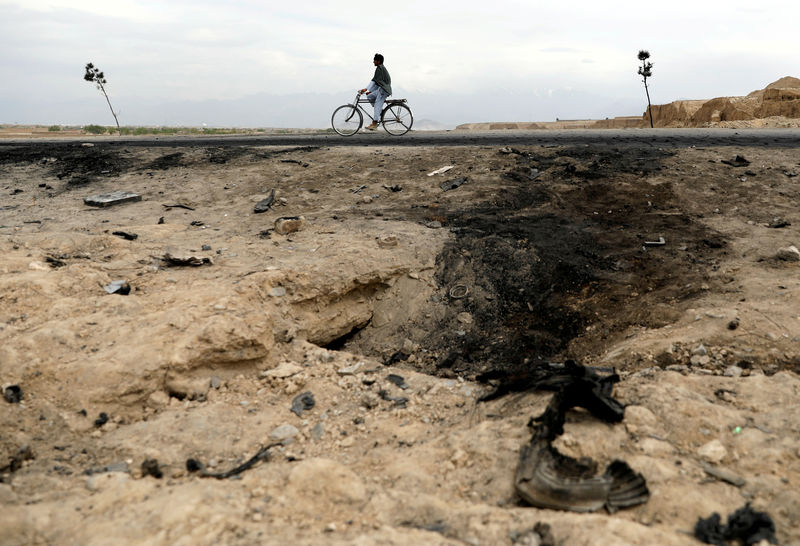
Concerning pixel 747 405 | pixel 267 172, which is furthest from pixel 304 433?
pixel 267 172

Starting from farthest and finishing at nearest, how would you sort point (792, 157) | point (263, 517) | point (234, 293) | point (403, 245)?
point (792, 157) → point (403, 245) → point (234, 293) → point (263, 517)

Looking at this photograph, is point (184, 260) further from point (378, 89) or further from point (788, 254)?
point (378, 89)

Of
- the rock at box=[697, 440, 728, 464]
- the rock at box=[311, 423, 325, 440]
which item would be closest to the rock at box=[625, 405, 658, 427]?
the rock at box=[697, 440, 728, 464]

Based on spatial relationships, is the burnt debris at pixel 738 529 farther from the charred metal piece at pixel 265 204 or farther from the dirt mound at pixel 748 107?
the dirt mound at pixel 748 107

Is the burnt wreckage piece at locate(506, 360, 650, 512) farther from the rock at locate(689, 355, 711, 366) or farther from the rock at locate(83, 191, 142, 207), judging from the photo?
the rock at locate(83, 191, 142, 207)

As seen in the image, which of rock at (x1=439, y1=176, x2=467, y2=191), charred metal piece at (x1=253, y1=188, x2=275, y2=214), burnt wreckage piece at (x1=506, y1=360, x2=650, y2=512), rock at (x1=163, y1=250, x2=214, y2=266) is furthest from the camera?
rock at (x1=439, y1=176, x2=467, y2=191)

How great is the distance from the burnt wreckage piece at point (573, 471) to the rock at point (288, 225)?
148 inches

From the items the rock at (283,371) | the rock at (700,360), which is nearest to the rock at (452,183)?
the rock at (283,371)

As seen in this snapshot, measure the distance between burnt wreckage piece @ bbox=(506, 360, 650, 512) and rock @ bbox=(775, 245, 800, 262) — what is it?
2.99 metres

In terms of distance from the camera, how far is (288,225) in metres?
5.53

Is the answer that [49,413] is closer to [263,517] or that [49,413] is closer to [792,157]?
[263,517]

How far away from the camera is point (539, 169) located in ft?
23.6

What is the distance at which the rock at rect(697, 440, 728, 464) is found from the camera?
2248mm

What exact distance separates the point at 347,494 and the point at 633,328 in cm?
299
